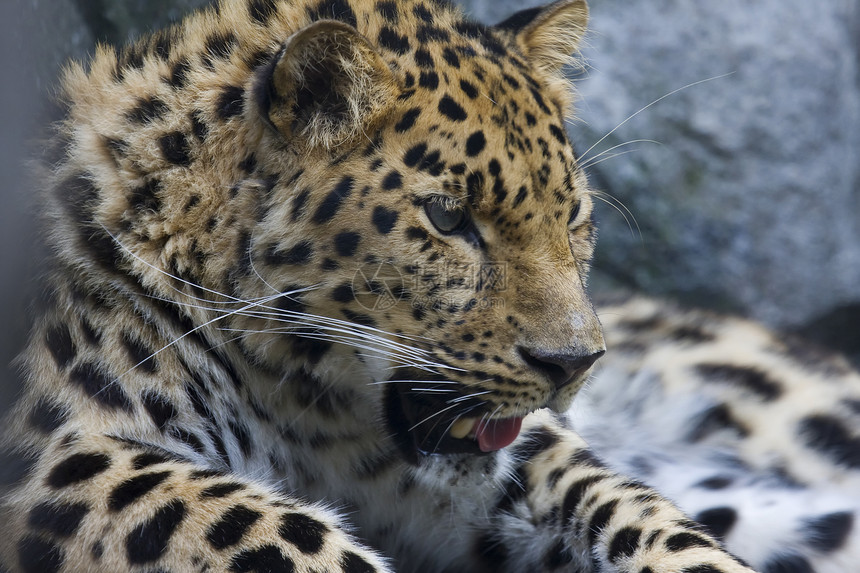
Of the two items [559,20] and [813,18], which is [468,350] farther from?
[813,18]

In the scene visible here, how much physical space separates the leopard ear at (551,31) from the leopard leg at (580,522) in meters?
1.51

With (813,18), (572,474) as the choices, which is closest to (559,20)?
(572,474)

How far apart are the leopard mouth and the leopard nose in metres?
0.22

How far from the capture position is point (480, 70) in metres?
3.45

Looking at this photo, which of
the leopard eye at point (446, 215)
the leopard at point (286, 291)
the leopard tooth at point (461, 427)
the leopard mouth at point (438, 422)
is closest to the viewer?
the leopard at point (286, 291)

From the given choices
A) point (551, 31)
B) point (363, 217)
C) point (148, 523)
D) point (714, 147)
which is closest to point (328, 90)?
point (363, 217)

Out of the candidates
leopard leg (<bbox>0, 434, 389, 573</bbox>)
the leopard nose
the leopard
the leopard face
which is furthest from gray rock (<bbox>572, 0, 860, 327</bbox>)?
leopard leg (<bbox>0, 434, 389, 573</bbox>)

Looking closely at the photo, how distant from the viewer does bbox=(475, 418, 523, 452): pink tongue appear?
3.51m

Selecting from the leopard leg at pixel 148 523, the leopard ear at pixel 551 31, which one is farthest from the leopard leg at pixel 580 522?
the leopard ear at pixel 551 31

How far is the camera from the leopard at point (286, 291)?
9.79 ft

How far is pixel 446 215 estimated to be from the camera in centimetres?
323

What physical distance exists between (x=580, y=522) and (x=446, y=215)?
1348mm

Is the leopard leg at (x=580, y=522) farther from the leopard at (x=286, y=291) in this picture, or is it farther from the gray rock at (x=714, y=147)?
the gray rock at (x=714, y=147)

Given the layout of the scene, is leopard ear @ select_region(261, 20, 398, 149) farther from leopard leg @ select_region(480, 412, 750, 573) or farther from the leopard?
leopard leg @ select_region(480, 412, 750, 573)
